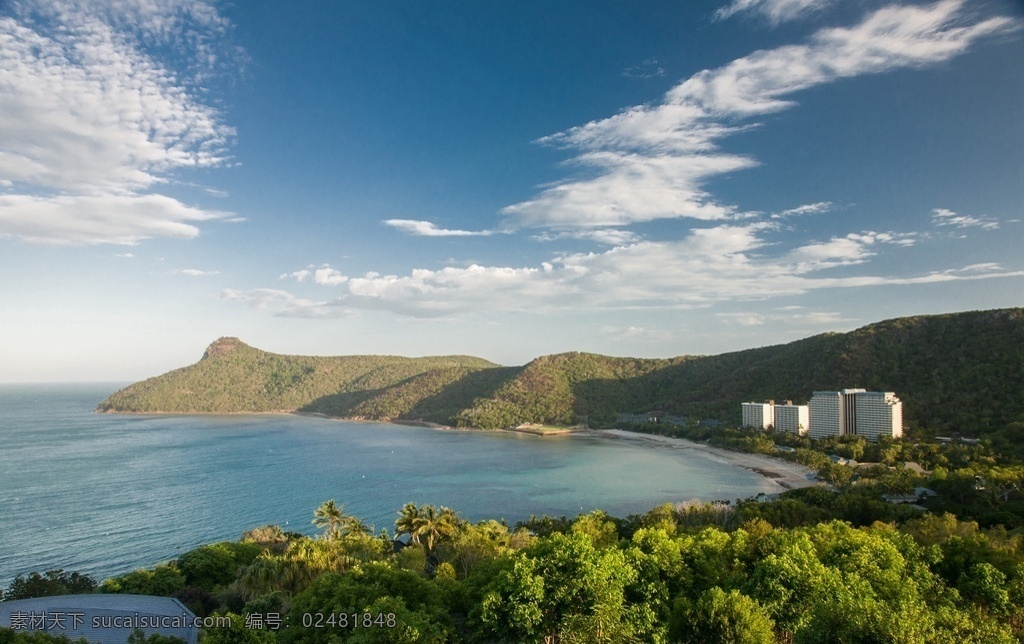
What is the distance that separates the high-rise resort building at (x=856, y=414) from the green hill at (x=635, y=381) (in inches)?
113

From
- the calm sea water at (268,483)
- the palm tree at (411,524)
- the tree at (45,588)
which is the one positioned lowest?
the calm sea water at (268,483)

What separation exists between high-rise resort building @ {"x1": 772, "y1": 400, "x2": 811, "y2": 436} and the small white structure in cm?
7282

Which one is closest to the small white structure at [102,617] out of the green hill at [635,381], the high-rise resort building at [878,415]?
the green hill at [635,381]

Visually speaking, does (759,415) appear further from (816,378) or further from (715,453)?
(816,378)

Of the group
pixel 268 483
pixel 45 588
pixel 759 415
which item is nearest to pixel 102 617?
pixel 45 588

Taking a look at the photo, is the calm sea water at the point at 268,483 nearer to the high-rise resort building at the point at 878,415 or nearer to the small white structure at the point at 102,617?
the small white structure at the point at 102,617

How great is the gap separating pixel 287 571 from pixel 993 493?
39.6 metres

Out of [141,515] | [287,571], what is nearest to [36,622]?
[287,571]

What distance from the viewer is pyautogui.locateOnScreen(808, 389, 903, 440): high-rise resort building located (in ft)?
208

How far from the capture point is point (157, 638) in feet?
36.8

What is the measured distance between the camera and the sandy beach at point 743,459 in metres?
52.0

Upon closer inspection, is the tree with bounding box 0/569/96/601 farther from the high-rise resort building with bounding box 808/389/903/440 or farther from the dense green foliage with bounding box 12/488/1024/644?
the high-rise resort building with bounding box 808/389/903/440

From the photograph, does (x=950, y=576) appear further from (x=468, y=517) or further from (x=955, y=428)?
(x=955, y=428)

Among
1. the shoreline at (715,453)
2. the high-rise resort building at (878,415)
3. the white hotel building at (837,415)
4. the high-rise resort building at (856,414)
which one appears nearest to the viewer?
the shoreline at (715,453)
